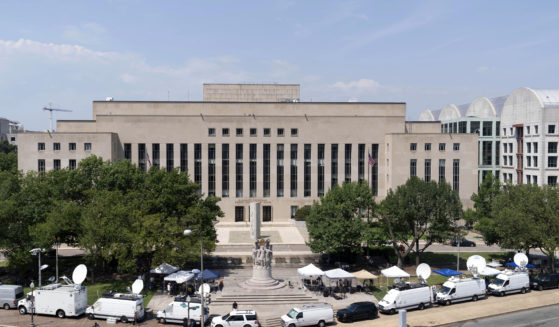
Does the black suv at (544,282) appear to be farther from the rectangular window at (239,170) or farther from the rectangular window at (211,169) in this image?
the rectangular window at (211,169)

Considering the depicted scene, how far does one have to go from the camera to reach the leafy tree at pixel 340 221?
161ft

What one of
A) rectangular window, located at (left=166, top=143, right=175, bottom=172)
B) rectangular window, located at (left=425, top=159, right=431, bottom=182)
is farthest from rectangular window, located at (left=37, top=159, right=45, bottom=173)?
rectangular window, located at (left=425, top=159, right=431, bottom=182)

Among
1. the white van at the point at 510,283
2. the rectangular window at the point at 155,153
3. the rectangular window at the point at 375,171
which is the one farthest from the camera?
the rectangular window at the point at 375,171

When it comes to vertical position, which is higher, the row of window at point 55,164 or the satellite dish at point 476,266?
the row of window at point 55,164

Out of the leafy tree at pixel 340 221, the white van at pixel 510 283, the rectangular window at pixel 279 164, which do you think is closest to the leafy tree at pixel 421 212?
the leafy tree at pixel 340 221

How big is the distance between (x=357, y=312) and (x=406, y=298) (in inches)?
198

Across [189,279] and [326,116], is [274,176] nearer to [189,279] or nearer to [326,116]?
[326,116]

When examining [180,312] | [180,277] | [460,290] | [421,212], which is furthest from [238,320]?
[421,212]

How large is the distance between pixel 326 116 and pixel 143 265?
43.7 m

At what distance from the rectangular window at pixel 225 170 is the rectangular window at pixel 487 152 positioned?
55.6m

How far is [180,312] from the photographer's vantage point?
118 ft

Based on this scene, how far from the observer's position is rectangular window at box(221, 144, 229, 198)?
3105 inches

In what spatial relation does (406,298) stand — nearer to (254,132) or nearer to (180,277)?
(180,277)

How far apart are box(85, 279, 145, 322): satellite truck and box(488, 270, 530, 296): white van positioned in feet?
105
